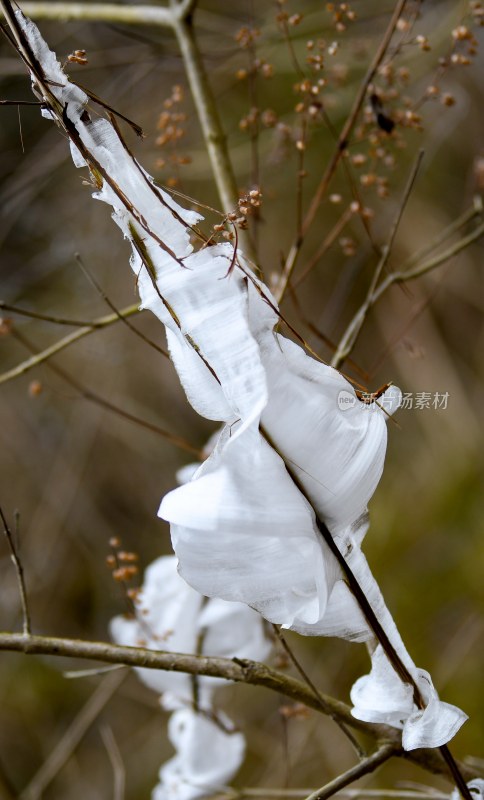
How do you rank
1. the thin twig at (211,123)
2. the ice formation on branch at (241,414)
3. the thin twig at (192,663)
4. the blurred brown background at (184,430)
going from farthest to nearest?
the blurred brown background at (184,430), the thin twig at (211,123), the thin twig at (192,663), the ice formation on branch at (241,414)

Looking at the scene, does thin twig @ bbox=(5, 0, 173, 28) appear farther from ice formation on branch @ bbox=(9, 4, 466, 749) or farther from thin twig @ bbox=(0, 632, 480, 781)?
thin twig @ bbox=(0, 632, 480, 781)

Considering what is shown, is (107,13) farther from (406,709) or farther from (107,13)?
(406,709)

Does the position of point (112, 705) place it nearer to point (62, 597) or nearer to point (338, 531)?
point (62, 597)

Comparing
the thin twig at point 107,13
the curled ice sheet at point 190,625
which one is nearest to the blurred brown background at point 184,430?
the thin twig at point 107,13

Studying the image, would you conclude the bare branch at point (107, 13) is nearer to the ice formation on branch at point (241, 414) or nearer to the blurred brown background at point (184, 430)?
the ice formation on branch at point (241, 414)

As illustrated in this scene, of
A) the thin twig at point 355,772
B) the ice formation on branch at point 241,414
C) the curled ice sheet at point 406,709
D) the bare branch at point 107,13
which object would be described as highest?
the bare branch at point 107,13

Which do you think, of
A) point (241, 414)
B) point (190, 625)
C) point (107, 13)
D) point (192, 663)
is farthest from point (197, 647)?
point (107, 13)
